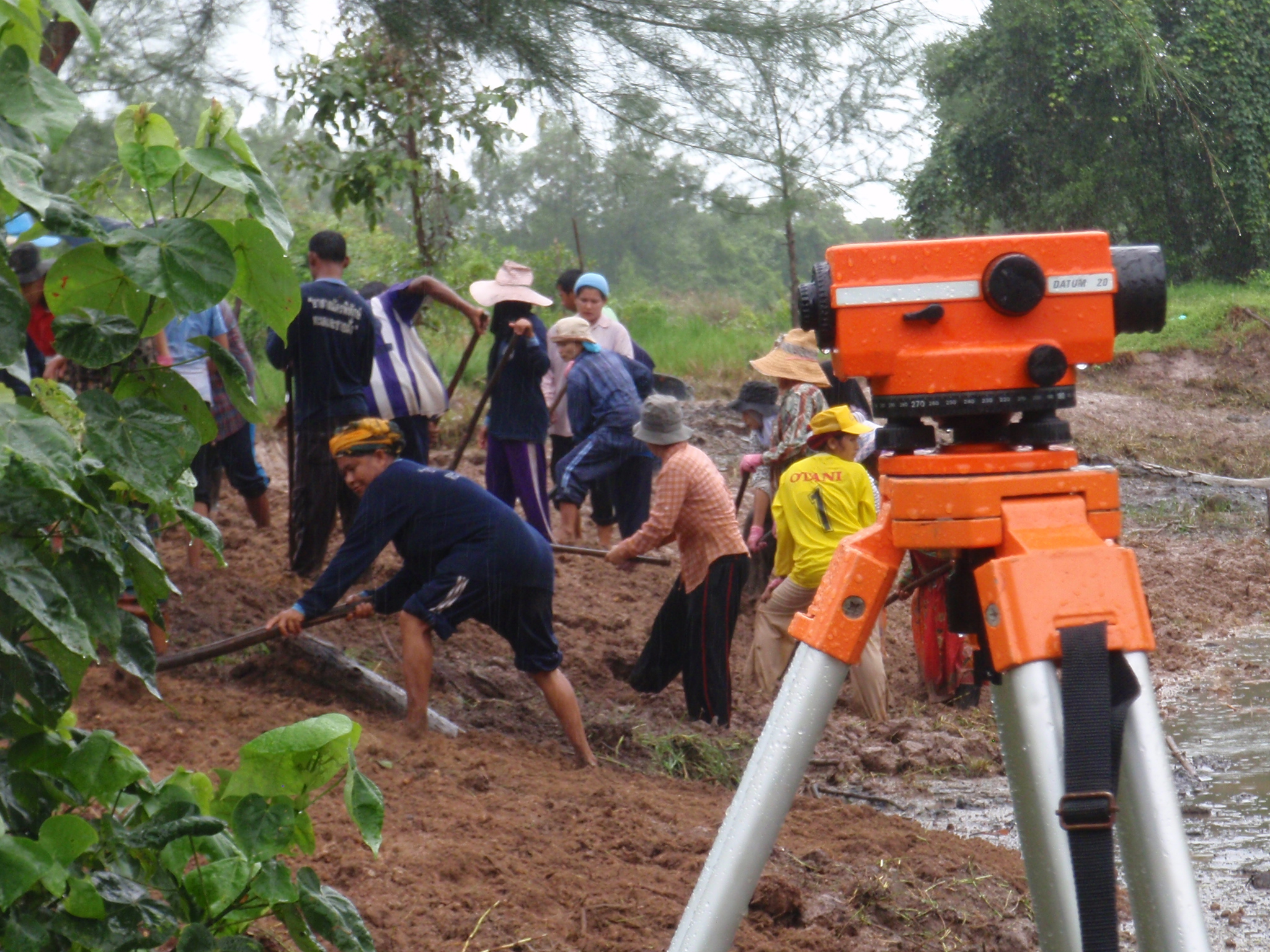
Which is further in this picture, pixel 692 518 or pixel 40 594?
pixel 692 518

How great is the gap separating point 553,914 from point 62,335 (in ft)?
7.88

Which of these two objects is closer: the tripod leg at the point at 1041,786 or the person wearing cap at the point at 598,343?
the tripod leg at the point at 1041,786

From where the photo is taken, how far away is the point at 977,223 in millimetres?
5645

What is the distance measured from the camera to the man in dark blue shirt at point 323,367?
6008 millimetres

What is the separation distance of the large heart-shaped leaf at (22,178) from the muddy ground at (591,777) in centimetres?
194

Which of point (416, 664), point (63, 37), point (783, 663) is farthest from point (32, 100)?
point (783, 663)

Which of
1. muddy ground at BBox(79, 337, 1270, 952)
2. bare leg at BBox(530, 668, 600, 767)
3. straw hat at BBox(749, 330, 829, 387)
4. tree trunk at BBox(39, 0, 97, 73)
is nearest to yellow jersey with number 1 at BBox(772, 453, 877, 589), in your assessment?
straw hat at BBox(749, 330, 829, 387)

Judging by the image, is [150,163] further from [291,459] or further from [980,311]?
[291,459]

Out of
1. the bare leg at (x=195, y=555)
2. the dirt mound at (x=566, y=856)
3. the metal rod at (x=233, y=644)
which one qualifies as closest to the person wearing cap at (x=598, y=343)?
the bare leg at (x=195, y=555)

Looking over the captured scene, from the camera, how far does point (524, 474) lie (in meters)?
7.25

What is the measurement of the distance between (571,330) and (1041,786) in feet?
20.1

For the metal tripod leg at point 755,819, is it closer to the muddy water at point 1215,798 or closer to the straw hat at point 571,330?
the muddy water at point 1215,798

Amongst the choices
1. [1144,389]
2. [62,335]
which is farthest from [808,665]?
[1144,389]

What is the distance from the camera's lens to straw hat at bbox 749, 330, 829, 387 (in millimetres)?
6473
